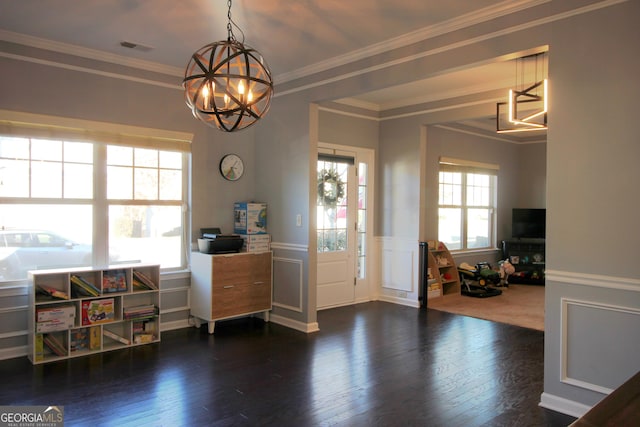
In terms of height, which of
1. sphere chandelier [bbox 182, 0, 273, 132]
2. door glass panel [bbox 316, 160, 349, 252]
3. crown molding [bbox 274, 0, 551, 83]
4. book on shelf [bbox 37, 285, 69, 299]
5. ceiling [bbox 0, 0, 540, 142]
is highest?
ceiling [bbox 0, 0, 540, 142]

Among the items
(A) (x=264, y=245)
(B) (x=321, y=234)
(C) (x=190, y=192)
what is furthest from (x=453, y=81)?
(C) (x=190, y=192)

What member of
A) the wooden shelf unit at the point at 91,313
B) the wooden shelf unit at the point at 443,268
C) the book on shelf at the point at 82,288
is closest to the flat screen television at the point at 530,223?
the wooden shelf unit at the point at 443,268

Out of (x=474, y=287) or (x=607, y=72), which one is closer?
(x=607, y=72)

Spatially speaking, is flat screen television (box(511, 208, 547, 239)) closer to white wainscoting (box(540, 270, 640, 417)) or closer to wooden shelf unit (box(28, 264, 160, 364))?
white wainscoting (box(540, 270, 640, 417))

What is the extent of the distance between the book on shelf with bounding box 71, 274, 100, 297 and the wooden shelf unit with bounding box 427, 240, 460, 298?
4390 mm

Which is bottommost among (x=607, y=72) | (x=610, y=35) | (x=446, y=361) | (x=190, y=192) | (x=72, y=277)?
(x=446, y=361)

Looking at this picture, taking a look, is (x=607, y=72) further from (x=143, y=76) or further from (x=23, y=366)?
(x=23, y=366)

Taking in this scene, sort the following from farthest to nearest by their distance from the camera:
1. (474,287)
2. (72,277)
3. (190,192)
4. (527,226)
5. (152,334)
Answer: (527,226) < (474,287) < (190,192) < (152,334) < (72,277)

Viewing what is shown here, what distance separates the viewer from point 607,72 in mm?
2916

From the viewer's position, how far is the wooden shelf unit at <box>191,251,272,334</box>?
4.84 meters

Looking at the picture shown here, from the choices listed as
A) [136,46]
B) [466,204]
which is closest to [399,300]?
[466,204]

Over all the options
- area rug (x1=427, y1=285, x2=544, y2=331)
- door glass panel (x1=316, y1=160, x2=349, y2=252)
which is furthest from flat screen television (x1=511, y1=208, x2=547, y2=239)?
door glass panel (x1=316, y1=160, x2=349, y2=252)

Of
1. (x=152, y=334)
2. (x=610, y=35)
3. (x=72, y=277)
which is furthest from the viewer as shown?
(x=152, y=334)

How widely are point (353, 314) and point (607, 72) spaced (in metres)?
3.91
